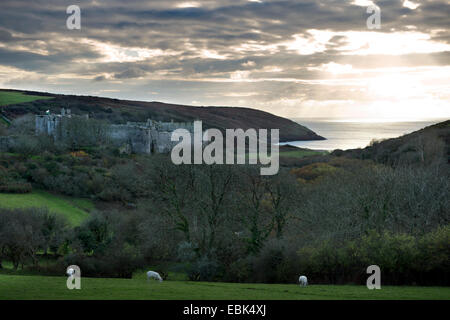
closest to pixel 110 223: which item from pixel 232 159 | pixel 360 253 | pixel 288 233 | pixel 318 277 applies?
pixel 232 159

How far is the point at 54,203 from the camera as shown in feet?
204

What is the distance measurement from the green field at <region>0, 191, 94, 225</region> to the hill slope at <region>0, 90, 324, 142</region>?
6394 centimetres

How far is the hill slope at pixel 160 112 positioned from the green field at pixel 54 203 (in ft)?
210

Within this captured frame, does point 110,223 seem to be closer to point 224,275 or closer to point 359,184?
point 224,275

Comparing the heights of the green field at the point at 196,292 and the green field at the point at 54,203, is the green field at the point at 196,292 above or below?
Answer: above

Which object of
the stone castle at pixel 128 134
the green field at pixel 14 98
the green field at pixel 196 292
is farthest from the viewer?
the green field at pixel 14 98

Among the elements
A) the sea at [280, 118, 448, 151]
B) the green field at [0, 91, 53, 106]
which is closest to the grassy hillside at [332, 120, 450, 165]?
the sea at [280, 118, 448, 151]

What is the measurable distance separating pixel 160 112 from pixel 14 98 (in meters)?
45.2

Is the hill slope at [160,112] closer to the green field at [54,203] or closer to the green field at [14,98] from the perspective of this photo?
the green field at [14,98]

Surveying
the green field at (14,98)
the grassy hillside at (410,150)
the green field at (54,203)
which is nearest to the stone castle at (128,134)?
the green field at (54,203)

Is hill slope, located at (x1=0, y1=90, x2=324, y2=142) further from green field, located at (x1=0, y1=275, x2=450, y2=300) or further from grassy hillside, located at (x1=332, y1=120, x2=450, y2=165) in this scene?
green field, located at (x1=0, y1=275, x2=450, y2=300)

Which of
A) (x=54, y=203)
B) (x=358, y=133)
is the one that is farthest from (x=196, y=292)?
(x=358, y=133)

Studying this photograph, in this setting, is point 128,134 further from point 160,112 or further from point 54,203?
point 54,203

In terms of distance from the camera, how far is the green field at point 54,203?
5719 centimetres
